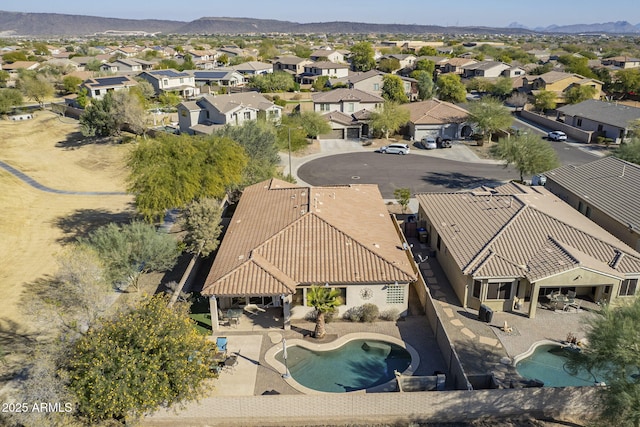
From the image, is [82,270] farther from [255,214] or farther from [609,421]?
[609,421]

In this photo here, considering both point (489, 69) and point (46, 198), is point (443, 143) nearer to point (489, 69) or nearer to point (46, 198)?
point (46, 198)

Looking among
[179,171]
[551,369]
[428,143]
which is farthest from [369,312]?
[428,143]

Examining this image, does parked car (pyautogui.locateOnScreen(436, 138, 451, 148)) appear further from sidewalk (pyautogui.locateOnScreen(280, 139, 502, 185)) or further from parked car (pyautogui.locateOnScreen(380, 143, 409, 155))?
parked car (pyautogui.locateOnScreen(380, 143, 409, 155))

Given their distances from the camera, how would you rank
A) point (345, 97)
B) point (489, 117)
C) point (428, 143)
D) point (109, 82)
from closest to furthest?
point (489, 117) → point (428, 143) → point (345, 97) → point (109, 82)

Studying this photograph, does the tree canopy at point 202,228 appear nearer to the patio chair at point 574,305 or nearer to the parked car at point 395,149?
the patio chair at point 574,305

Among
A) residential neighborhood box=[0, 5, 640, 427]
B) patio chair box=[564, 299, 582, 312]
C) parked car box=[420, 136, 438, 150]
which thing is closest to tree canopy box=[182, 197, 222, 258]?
residential neighborhood box=[0, 5, 640, 427]
